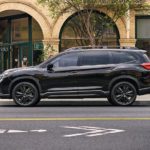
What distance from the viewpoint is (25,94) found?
1769 cm

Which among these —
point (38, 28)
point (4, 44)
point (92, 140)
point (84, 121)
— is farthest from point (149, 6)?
point (92, 140)

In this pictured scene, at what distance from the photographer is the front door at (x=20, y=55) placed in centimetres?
3266

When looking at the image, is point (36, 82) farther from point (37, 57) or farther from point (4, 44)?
point (4, 44)

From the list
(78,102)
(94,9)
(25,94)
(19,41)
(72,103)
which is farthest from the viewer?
(19,41)

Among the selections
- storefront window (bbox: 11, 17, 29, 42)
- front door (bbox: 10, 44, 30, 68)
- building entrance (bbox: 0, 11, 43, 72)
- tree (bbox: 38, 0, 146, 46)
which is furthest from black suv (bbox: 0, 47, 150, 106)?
storefront window (bbox: 11, 17, 29, 42)

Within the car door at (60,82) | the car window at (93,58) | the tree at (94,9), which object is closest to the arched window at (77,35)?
the tree at (94,9)

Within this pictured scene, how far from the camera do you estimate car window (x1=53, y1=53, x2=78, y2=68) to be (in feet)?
58.2

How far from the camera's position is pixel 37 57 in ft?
105

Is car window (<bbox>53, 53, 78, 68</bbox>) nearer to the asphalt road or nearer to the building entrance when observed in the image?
the asphalt road

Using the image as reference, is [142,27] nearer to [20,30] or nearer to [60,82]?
[20,30]

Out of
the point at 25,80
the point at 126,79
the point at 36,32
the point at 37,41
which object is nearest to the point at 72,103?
the point at 25,80

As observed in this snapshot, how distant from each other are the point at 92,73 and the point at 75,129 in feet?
20.0

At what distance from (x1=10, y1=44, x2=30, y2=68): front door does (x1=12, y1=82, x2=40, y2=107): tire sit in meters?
14.5

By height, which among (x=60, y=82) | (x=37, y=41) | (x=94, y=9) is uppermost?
(x=94, y=9)
